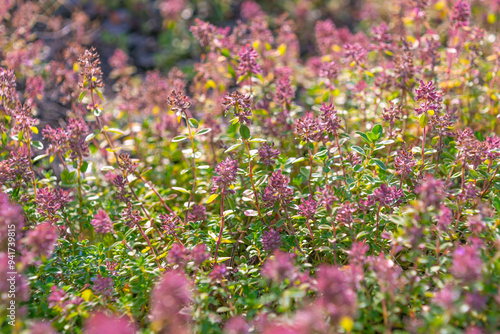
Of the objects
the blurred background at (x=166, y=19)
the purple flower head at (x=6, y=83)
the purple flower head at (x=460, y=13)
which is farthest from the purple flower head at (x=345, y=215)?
the blurred background at (x=166, y=19)

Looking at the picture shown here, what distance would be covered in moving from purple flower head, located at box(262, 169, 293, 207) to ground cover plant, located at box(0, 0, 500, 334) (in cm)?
1

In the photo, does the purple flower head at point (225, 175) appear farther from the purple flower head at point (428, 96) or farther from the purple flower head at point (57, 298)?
the purple flower head at point (428, 96)

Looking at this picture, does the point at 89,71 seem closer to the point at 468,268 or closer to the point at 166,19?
the point at 468,268

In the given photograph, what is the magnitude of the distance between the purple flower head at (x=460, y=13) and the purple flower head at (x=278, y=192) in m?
2.03

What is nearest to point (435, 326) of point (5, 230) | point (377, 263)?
point (377, 263)

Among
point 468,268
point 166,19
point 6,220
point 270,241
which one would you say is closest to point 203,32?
point 270,241

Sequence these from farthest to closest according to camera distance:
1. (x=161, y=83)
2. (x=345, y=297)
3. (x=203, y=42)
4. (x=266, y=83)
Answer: (x=161, y=83)
(x=266, y=83)
(x=203, y=42)
(x=345, y=297)

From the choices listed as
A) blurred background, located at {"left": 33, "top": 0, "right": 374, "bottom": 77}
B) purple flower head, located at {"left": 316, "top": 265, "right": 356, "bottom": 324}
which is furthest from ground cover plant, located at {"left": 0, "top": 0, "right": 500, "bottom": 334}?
blurred background, located at {"left": 33, "top": 0, "right": 374, "bottom": 77}

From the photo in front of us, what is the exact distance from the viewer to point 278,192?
8.20 ft

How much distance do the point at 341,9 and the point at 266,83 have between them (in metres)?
5.07

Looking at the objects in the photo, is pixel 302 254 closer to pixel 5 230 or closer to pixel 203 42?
pixel 5 230

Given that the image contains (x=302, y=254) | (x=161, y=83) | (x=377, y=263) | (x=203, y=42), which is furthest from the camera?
(x=161, y=83)

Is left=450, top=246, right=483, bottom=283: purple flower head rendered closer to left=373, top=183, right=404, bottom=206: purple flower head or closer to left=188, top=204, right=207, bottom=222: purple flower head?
left=373, top=183, right=404, bottom=206: purple flower head

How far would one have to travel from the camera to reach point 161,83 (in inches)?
169
